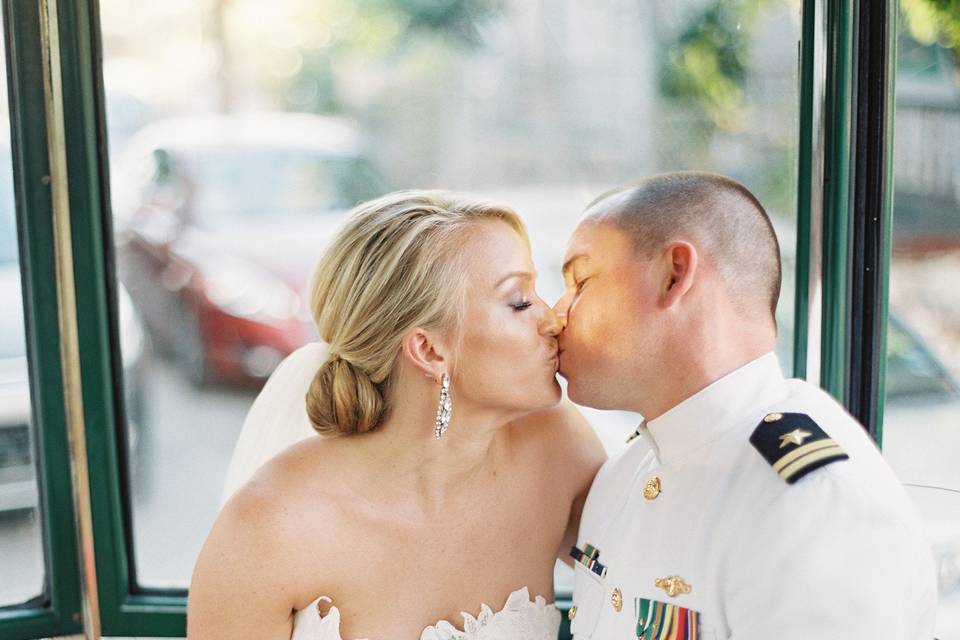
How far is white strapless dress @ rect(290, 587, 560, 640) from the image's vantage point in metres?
1.87

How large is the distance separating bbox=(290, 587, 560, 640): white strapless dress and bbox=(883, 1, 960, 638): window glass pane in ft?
2.52

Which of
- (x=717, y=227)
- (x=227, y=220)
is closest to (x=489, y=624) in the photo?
(x=717, y=227)

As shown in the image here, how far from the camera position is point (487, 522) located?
2.04 meters

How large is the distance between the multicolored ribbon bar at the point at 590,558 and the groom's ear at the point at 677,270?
474 mm

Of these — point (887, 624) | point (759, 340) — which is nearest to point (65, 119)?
point (759, 340)

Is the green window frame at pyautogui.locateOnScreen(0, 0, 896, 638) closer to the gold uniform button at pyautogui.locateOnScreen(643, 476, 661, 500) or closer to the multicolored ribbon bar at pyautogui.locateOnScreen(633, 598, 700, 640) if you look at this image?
the gold uniform button at pyautogui.locateOnScreen(643, 476, 661, 500)

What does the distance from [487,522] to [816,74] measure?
44.7 inches

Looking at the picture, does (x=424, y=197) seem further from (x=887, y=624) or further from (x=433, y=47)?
(x=887, y=624)

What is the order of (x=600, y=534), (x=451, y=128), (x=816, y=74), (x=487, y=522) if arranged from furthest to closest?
(x=451, y=128)
(x=816, y=74)
(x=487, y=522)
(x=600, y=534)

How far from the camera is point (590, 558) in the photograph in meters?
1.88

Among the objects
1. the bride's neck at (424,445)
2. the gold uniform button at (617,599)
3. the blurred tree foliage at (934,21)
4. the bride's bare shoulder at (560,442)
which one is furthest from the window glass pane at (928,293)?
the bride's neck at (424,445)

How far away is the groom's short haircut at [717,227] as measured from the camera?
1744 millimetres

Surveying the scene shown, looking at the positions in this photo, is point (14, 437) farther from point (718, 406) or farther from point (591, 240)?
point (718, 406)

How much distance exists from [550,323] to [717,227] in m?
0.34
